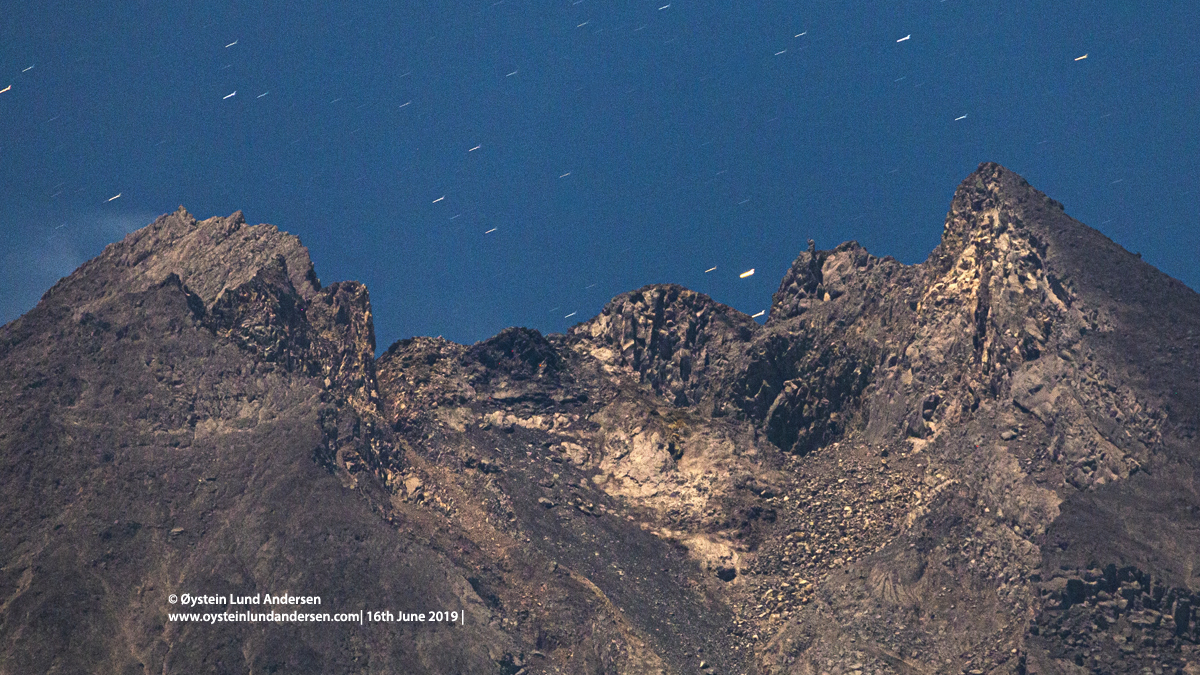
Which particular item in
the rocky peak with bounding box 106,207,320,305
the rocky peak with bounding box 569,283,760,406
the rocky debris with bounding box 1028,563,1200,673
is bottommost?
the rocky debris with bounding box 1028,563,1200,673

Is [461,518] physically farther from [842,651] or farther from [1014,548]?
[1014,548]

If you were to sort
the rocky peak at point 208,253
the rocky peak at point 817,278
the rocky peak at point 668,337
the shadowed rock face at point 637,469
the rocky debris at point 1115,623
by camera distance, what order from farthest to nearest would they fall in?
the rocky peak at point 668,337 < the rocky peak at point 817,278 < the rocky peak at point 208,253 < the shadowed rock face at point 637,469 < the rocky debris at point 1115,623

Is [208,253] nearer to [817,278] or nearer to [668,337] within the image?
[668,337]

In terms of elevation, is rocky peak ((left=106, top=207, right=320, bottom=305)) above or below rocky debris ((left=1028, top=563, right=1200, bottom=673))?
above

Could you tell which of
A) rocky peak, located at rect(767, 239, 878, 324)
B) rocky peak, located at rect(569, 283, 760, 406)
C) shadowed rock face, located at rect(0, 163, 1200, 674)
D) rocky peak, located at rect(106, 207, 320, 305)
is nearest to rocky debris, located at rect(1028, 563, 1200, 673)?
shadowed rock face, located at rect(0, 163, 1200, 674)

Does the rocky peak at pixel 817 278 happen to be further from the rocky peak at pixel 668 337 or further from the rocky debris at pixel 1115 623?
the rocky debris at pixel 1115 623

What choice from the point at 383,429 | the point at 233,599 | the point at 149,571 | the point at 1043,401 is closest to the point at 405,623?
the point at 233,599

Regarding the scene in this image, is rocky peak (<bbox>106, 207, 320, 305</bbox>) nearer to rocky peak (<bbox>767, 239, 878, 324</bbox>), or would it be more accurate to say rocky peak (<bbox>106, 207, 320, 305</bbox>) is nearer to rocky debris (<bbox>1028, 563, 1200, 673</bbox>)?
rocky peak (<bbox>767, 239, 878, 324</bbox>)

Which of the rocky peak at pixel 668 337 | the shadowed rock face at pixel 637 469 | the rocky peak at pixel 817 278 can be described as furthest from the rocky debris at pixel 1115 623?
the rocky peak at pixel 668 337

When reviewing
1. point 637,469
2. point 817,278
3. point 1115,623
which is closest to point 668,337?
point 817,278
